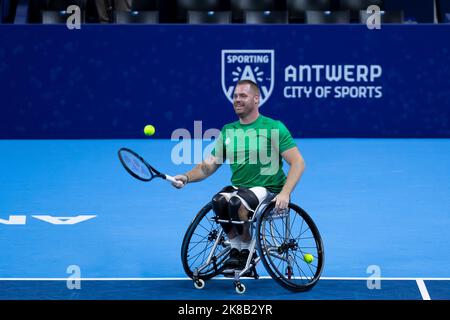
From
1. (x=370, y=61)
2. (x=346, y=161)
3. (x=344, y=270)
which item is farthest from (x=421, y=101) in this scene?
(x=344, y=270)

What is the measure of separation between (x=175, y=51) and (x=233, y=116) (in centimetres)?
123

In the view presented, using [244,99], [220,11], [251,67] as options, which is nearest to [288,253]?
[244,99]

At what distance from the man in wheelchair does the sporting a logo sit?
23.7 ft

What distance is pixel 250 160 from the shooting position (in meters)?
7.98

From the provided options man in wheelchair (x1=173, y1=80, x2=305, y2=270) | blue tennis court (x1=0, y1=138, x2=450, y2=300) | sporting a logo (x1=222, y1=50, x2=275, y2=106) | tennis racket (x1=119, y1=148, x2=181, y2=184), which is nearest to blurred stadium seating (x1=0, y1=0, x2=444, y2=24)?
sporting a logo (x1=222, y1=50, x2=275, y2=106)

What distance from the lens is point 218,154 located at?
819 cm

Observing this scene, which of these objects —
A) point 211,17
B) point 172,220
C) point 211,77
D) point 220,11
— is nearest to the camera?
point 172,220

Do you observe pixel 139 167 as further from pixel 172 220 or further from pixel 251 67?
pixel 251 67

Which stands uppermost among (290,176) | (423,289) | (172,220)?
(290,176)

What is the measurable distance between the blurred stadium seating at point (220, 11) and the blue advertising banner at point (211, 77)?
60.1 inches

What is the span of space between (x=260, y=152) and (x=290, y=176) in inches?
11.7

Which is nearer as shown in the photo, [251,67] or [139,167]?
[139,167]

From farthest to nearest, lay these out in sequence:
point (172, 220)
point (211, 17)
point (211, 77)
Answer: point (211, 17), point (211, 77), point (172, 220)

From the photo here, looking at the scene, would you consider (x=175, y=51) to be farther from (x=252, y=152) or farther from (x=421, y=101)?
(x=252, y=152)
